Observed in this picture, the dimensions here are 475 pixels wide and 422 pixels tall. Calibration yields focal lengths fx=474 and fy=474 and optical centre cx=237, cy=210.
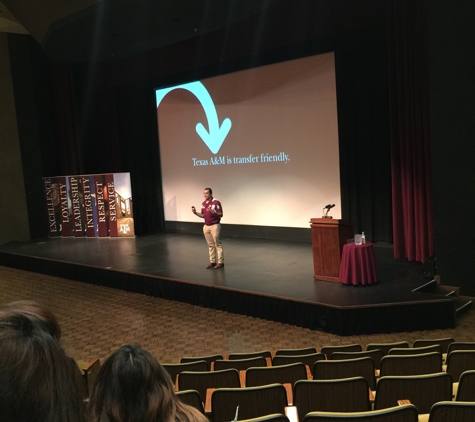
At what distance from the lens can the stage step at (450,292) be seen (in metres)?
5.80

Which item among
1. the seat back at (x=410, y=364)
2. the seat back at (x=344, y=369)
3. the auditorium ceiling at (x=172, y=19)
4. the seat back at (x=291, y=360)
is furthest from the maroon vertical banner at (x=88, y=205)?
the seat back at (x=410, y=364)

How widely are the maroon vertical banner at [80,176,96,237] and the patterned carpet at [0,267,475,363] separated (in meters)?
4.26

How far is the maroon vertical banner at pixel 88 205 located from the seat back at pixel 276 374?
33.5 feet

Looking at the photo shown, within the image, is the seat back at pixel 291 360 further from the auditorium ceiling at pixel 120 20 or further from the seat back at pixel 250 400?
the auditorium ceiling at pixel 120 20

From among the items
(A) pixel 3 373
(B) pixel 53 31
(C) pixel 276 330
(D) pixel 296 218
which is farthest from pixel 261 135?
(A) pixel 3 373

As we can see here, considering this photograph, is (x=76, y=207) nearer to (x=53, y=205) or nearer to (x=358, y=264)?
(x=53, y=205)

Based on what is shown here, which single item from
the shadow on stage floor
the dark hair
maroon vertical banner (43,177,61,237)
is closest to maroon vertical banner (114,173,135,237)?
the shadow on stage floor

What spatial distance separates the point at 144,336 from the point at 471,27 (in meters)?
5.57

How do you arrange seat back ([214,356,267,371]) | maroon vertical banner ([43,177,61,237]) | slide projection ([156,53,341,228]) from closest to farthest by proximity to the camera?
seat back ([214,356,267,371]), slide projection ([156,53,341,228]), maroon vertical banner ([43,177,61,237])

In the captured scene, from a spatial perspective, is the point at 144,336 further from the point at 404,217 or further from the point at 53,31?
the point at 53,31

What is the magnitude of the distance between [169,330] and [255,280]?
1504mm

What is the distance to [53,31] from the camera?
8945 mm

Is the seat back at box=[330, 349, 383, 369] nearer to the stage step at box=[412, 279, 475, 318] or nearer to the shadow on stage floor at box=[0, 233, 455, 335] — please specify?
the shadow on stage floor at box=[0, 233, 455, 335]

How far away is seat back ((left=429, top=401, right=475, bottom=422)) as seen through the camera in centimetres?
175
